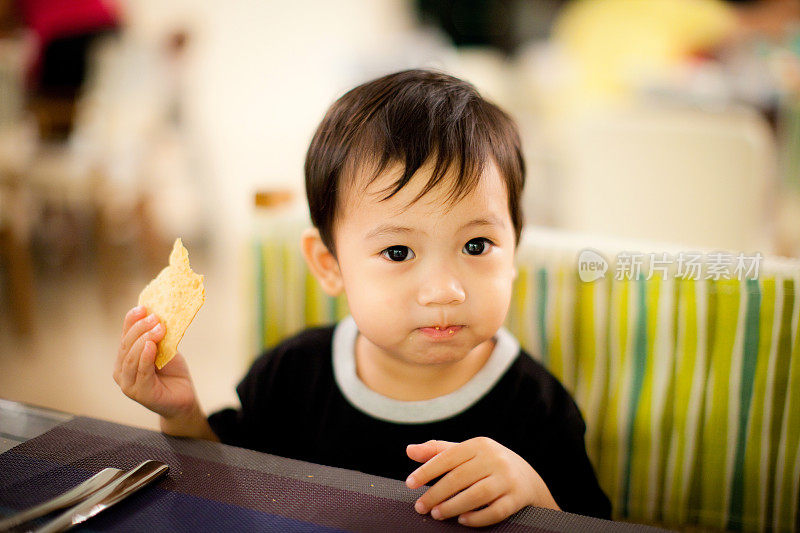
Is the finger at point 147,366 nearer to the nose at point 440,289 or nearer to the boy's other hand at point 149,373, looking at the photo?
the boy's other hand at point 149,373

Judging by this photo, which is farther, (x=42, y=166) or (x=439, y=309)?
(x=42, y=166)

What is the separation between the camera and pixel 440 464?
24.3 inches

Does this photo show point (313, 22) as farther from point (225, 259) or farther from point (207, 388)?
point (207, 388)

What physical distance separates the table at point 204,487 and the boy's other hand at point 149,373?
0.19 ft

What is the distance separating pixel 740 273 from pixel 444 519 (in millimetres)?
556

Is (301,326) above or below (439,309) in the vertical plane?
below

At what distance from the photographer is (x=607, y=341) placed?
995mm

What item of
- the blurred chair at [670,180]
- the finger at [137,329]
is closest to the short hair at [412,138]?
the finger at [137,329]

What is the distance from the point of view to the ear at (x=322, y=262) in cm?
87

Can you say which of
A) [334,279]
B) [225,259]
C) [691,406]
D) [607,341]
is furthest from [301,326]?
[225,259]

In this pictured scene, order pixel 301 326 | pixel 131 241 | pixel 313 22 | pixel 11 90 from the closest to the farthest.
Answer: pixel 301 326
pixel 11 90
pixel 131 241
pixel 313 22

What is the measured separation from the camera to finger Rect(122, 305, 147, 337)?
69 cm

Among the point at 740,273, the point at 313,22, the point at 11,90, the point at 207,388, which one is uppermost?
the point at 313,22

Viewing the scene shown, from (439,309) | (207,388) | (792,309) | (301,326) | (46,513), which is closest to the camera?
(46,513)
